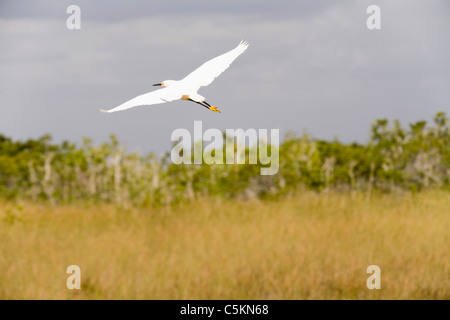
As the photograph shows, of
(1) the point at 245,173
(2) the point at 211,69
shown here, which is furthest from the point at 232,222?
(2) the point at 211,69

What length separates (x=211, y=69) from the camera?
270 cm

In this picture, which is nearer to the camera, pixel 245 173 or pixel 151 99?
pixel 151 99

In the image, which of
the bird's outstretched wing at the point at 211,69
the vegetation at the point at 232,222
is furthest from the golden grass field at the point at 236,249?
the bird's outstretched wing at the point at 211,69

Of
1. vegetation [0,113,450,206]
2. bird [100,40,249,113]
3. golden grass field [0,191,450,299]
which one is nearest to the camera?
bird [100,40,249,113]

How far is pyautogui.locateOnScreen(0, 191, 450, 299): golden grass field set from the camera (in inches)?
296

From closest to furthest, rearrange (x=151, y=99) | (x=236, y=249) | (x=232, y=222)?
(x=151, y=99), (x=236, y=249), (x=232, y=222)

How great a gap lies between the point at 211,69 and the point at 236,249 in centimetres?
600

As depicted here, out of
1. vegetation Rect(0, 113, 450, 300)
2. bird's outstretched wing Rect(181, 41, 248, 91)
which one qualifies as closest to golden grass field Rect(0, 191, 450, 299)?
vegetation Rect(0, 113, 450, 300)

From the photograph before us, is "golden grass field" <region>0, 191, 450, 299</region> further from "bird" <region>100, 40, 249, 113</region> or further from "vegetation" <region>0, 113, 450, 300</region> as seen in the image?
"bird" <region>100, 40, 249, 113</region>

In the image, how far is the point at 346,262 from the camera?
8.03 meters

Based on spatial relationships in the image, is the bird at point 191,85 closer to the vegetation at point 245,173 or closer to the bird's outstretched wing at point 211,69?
the bird's outstretched wing at point 211,69

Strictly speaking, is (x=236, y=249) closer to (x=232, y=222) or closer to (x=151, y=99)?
(x=232, y=222)

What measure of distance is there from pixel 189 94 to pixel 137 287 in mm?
5371

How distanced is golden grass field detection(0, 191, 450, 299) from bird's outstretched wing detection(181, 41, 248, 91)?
193 inches
